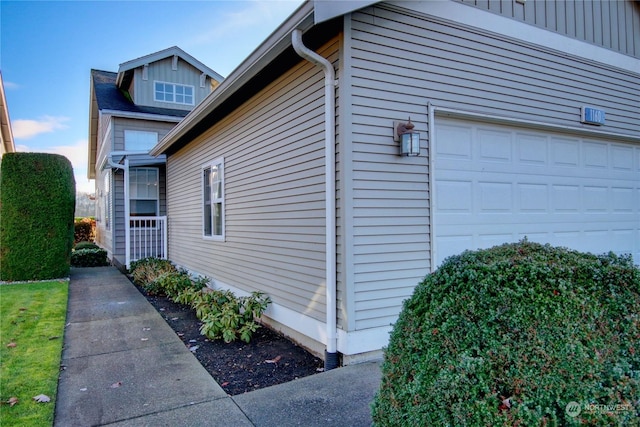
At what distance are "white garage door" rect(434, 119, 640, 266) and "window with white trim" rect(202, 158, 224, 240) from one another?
4010mm

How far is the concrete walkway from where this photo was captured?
2.91 metres

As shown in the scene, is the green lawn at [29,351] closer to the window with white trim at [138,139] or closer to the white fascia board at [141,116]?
the window with white trim at [138,139]

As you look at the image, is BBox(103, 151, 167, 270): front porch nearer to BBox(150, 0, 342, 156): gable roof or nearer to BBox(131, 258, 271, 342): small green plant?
BBox(131, 258, 271, 342): small green plant

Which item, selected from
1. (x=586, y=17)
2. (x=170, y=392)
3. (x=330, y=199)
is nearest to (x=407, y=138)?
(x=330, y=199)

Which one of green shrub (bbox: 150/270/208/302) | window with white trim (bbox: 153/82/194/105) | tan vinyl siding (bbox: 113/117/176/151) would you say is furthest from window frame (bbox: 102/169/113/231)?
green shrub (bbox: 150/270/208/302)

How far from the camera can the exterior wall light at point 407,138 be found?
13.3 ft

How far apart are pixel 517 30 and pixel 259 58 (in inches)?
126

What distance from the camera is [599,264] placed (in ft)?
6.34

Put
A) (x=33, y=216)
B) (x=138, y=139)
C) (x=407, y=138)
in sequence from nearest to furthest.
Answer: (x=407, y=138) → (x=33, y=216) → (x=138, y=139)

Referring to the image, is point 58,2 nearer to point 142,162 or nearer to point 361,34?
point 142,162

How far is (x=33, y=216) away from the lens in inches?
348

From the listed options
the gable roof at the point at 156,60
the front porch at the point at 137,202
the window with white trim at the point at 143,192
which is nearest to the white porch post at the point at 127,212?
the front porch at the point at 137,202

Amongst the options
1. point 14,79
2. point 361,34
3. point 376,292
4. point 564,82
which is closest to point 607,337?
point 376,292

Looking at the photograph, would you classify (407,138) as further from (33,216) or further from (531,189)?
(33,216)
